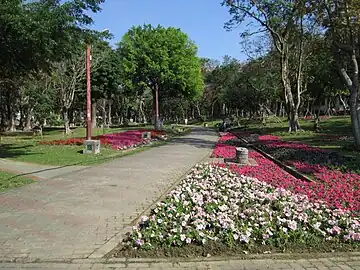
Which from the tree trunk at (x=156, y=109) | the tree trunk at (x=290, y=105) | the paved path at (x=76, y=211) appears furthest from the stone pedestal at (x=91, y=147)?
the tree trunk at (x=156, y=109)

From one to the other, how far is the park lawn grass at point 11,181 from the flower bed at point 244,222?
14.8ft

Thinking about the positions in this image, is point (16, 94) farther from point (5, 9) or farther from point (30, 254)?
point (30, 254)

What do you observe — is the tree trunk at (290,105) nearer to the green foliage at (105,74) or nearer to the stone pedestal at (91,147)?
the stone pedestal at (91,147)

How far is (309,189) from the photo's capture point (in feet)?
29.4

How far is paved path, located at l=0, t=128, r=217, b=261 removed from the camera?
553cm

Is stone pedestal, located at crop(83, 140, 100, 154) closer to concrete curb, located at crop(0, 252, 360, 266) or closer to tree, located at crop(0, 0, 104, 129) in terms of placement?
tree, located at crop(0, 0, 104, 129)

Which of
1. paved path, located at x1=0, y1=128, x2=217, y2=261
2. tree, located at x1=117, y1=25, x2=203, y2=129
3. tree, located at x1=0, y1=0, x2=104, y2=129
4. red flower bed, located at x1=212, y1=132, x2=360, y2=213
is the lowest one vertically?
paved path, located at x1=0, y1=128, x2=217, y2=261

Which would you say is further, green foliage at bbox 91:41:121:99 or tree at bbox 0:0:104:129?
green foliage at bbox 91:41:121:99

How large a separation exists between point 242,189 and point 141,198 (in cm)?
225

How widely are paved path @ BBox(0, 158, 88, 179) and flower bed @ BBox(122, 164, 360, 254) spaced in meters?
5.46

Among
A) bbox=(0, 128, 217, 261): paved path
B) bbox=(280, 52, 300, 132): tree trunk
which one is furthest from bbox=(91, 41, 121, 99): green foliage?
bbox=(0, 128, 217, 261): paved path

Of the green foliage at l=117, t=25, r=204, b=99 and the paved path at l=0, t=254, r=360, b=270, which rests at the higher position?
the green foliage at l=117, t=25, r=204, b=99

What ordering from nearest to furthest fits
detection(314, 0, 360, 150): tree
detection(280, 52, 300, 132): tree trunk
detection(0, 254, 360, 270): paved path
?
detection(0, 254, 360, 270): paved path, detection(314, 0, 360, 150): tree, detection(280, 52, 300, 132): tree trunk

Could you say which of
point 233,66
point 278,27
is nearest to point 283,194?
point 278,27
